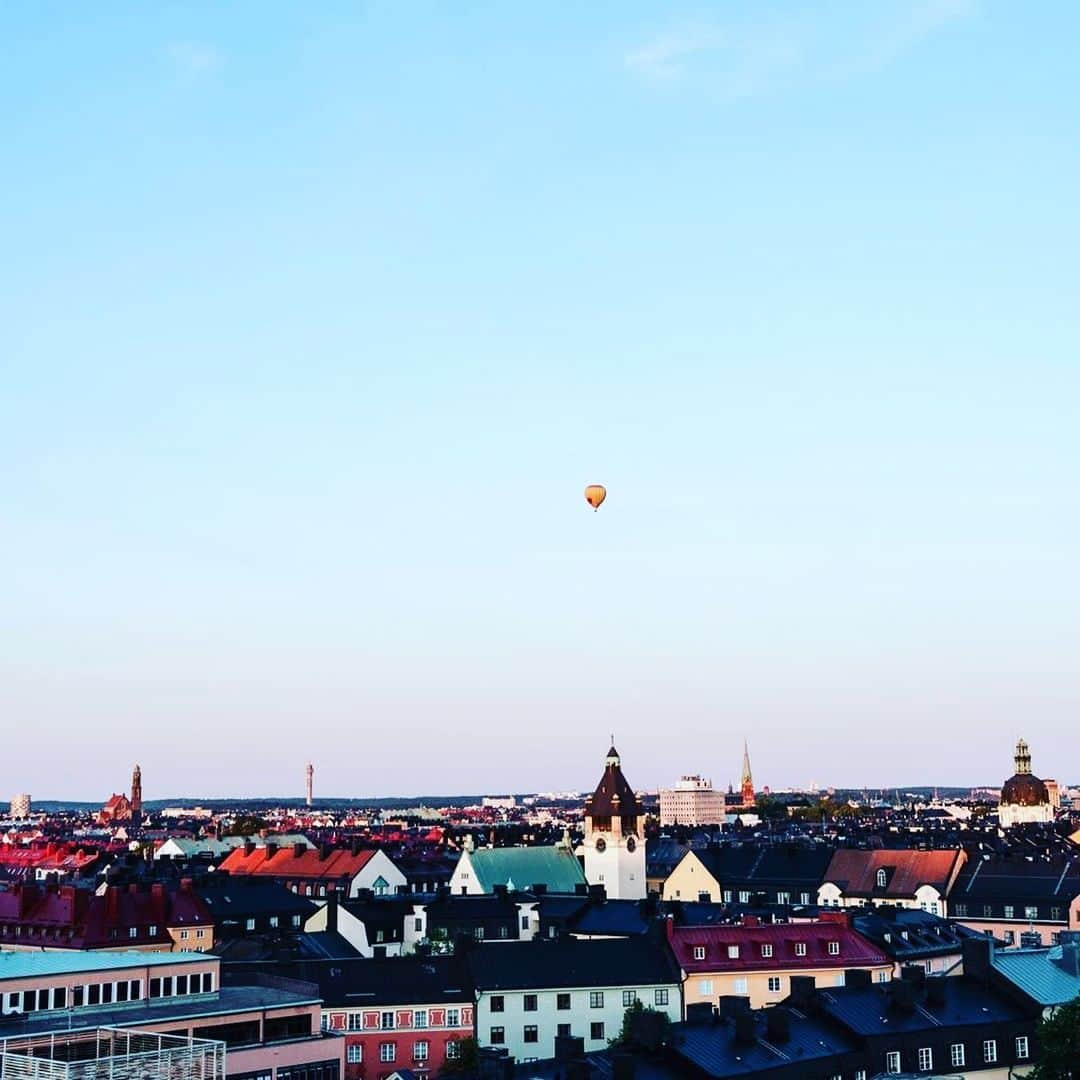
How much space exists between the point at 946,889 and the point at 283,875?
68587mm

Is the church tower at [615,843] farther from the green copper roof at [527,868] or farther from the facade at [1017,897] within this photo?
the facade at [1017,897]

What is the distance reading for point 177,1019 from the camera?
6562cm

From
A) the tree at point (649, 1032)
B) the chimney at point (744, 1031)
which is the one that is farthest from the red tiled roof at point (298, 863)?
the tree at point (649, 1032)

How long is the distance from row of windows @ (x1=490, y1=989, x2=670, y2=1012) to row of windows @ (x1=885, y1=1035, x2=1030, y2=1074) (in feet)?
72.2

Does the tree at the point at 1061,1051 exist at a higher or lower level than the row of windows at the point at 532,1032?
higher

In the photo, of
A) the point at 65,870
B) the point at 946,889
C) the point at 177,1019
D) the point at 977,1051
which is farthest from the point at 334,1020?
the point at 65,870

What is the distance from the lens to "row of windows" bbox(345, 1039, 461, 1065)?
80.0 m

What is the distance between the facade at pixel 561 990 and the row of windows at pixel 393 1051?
278 centimetres

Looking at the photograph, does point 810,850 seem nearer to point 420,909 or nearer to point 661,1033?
point 420,909

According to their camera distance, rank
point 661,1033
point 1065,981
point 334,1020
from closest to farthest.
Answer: point 661,1033 → point 1065,981 → point 334,1020

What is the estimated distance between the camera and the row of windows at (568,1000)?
276 ft

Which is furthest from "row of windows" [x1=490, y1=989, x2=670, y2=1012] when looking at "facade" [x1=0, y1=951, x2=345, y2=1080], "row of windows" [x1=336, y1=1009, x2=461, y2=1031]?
"facade" [x1=0, y1=951, x2=345, y2=1080]

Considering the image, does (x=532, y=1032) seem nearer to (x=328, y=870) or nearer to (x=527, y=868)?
(x=527, y=868)

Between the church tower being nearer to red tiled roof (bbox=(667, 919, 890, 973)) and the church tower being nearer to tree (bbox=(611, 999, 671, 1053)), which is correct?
red tiled roof (bbox=(667, 919, 890, 973))
